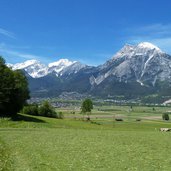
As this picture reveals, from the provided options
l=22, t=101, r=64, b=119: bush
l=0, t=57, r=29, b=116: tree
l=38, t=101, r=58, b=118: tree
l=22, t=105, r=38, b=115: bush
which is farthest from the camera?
l=38, t=101, r=58, b=118: tree

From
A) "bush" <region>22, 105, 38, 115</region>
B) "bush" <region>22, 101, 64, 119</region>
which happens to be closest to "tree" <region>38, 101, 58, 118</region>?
"bush" <region>22, 101, 64, 119</region>

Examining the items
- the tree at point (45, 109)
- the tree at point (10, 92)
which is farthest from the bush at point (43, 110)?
the tree at point (10, 92)

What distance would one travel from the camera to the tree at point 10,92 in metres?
96.4

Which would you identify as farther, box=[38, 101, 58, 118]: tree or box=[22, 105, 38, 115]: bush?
box=[38, 101, 58, 118]: tree

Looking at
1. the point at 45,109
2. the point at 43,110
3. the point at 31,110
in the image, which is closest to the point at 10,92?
the point at 31,110

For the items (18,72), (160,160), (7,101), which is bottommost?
(160,160)

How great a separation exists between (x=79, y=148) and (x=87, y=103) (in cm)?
14111

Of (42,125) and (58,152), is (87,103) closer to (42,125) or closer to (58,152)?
(42,125)

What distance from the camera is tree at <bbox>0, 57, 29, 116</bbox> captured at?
96.4 meters

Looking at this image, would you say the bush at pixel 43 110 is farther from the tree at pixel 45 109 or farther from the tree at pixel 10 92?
the tree at pixel 10 92

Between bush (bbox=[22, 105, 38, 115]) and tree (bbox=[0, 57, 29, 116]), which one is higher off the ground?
tree (bbox=[0, 57, 29, 116])

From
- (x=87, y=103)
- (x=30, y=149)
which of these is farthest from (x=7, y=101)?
(x=87, y=103)

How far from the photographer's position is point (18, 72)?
352 ft

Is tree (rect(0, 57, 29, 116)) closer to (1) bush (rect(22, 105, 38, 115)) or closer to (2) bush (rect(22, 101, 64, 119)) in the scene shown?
(1) bush (rect(22, 105, 38, 115))
